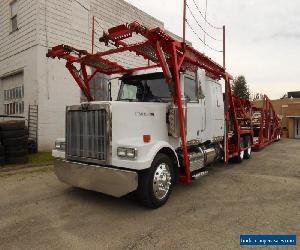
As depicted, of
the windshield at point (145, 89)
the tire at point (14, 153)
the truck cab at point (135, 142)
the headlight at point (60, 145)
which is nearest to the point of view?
the truck cab at point (135, 142)

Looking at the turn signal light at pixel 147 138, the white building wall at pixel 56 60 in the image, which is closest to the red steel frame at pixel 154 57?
the turn signal light at pixel 147 138

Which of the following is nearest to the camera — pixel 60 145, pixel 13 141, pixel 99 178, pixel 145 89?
pixel 99 178

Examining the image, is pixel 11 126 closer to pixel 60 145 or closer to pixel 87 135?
pixel 60 145

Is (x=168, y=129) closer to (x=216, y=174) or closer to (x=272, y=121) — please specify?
(x=216, y=174)

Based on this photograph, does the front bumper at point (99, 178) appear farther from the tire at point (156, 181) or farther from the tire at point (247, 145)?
the tire at point (247, 145)

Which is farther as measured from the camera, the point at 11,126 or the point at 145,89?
the point at 11,126

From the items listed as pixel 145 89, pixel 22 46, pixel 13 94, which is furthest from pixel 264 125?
pixel 13 94

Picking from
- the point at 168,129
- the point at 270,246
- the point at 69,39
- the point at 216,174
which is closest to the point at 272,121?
the point at 216,174

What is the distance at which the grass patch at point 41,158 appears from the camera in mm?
9706

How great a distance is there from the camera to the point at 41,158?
33.7 feet

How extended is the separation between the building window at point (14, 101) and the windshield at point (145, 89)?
280 inches

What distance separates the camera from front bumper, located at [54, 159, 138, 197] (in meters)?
4.93

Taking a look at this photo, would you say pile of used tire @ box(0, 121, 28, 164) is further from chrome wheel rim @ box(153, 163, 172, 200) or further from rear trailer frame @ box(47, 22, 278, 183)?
chrome wheel rim @ box(153, 163, 172, 200)

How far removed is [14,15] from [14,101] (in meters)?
3.79
